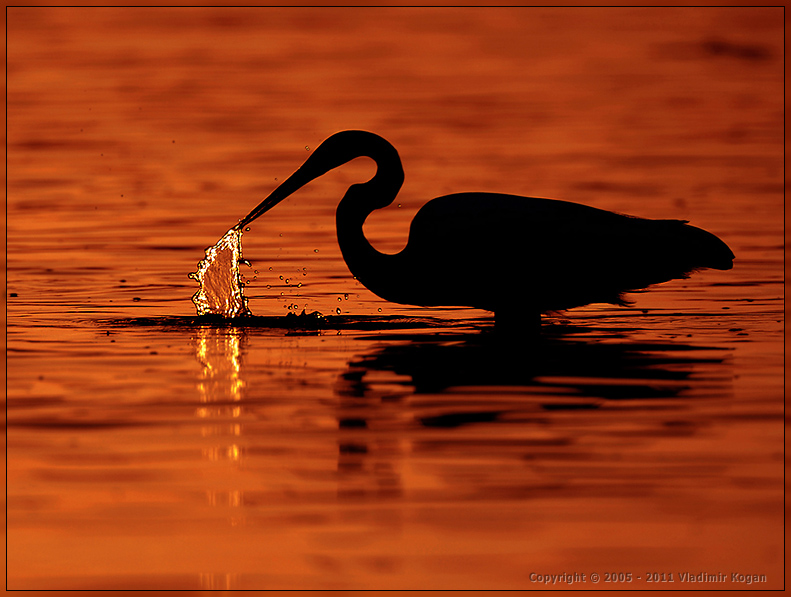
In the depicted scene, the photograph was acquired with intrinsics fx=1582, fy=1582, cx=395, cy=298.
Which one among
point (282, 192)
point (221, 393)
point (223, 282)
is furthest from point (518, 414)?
point (223, 282)

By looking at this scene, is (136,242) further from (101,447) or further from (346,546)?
(346,546)

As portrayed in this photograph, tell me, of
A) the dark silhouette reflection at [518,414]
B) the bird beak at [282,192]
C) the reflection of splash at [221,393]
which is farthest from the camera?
the bird beak at [282,192]

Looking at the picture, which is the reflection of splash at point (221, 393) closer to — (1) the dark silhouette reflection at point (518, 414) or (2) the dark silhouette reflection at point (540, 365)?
(1) the dark silhouette reflection at point (518, 414)

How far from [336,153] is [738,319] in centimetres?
315

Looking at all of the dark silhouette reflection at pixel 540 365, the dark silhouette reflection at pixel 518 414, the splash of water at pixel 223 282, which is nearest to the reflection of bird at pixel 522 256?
the dark silhouette reflection at pixel 540 365

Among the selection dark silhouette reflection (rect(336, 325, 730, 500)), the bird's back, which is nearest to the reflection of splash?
dark silhouette reflection (rect(336, 325, 730, 500))

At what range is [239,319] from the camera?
11570 mm

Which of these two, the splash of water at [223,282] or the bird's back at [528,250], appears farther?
the splash of water at [223,282]

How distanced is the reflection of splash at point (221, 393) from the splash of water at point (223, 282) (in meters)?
0.67

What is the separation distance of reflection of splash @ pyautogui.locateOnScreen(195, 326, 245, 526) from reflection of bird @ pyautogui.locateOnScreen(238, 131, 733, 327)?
44.5 inches

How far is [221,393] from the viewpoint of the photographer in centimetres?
832

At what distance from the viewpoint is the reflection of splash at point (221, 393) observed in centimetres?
636

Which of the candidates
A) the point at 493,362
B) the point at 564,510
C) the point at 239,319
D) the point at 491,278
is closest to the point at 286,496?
the point at 564,510

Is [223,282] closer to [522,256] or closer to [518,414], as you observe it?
[522,256]
